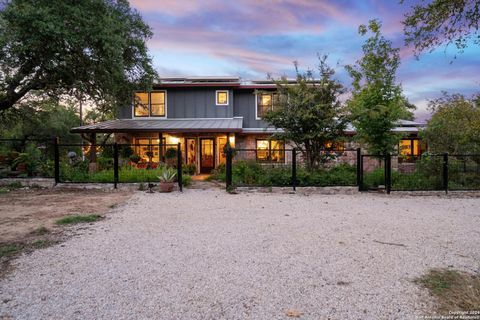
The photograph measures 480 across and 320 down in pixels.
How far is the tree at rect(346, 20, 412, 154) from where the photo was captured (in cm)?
1369

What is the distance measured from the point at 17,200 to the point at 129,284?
8.18 m

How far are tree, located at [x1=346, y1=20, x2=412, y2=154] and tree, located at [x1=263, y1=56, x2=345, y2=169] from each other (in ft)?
3.23

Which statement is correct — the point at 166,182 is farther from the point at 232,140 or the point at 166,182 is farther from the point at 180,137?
the point at 180,137

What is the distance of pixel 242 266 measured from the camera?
162 inches

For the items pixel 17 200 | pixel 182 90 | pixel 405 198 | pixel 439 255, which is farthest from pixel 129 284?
pixel 182 90

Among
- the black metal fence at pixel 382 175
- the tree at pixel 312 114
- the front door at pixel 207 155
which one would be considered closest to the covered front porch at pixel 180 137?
the front door at pixel 207 155

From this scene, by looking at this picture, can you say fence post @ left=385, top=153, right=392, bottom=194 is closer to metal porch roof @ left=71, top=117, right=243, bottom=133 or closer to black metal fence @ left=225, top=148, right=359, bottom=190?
black metal fence @ left=225, top=148, right=359, bottom=190

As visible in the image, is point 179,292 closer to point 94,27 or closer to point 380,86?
point 94,27

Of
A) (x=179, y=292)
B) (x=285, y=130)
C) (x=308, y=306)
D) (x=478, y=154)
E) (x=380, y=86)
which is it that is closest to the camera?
(x=308, y=306)

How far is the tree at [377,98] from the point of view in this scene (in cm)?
1369

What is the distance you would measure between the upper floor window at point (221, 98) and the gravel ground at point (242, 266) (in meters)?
12.8

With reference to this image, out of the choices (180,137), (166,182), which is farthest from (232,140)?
(166,182)

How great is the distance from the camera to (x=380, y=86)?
59.0 feet

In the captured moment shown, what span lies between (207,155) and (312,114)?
943cm
